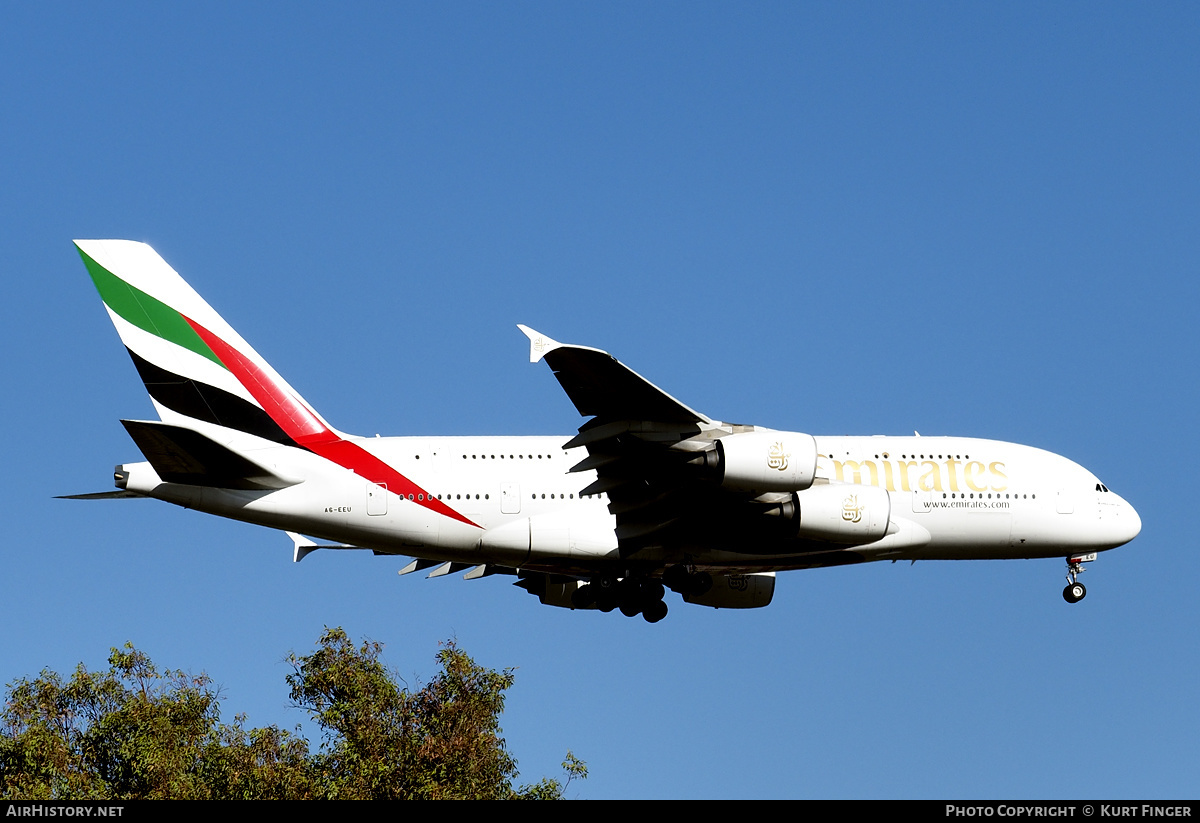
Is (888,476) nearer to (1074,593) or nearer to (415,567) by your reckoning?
(1074,593)

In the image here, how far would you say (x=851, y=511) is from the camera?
30.3m

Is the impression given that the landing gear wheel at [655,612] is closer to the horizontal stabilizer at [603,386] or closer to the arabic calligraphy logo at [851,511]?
the arabic calligraphy logo at [851,511]

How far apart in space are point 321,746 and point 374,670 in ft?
8.88

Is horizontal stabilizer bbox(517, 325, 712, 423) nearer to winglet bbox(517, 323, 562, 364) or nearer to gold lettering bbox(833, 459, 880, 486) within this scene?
winglet bbox(517, 323, 562, 364)

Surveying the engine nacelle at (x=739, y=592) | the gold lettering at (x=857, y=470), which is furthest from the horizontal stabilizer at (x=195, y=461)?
the gold lettering at (x=857, y=470)

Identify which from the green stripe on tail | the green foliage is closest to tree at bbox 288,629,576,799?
the green foliage

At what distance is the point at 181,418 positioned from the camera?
1210 inches

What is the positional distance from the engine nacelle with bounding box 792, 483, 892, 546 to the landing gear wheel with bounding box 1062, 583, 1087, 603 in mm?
7110

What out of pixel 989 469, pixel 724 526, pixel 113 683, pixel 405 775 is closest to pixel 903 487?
pixel 989 469

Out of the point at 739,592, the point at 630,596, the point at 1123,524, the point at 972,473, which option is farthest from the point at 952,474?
the point at 630,596

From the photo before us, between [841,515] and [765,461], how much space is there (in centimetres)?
309

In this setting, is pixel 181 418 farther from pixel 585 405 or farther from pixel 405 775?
pixel 405 775

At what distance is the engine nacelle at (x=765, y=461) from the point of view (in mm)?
27938

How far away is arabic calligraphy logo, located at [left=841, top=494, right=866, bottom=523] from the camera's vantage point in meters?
30.3
